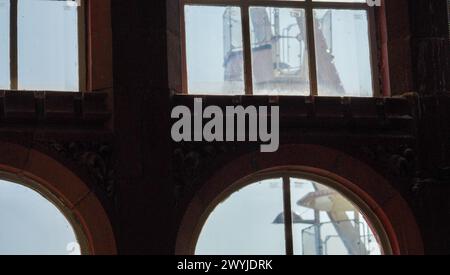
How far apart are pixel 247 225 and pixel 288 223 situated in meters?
0.43

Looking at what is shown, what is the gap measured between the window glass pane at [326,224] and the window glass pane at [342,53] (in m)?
1.17

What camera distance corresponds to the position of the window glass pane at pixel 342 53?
13117 millimetres

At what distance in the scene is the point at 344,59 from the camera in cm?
1323

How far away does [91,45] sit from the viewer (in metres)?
12.5

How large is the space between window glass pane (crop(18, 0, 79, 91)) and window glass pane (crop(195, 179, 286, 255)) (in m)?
2.05

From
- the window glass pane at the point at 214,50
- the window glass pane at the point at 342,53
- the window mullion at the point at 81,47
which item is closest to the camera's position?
the window mullion at the point at 81,47

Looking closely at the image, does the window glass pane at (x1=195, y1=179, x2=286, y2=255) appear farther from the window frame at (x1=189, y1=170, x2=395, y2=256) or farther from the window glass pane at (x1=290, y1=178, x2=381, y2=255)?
the window glass pane at (x1=290, y1=178, x2=381, y2=255)

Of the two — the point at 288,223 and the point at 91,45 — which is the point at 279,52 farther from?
the point at 91,45


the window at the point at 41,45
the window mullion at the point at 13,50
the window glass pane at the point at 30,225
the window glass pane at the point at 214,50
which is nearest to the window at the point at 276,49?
the window glass pane at the point at 214,50

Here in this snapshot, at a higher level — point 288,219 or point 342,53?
point 342,53

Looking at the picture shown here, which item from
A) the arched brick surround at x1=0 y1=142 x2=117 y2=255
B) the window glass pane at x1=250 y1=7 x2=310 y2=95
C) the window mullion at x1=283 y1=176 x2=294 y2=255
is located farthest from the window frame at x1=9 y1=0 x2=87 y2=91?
the window mullion at x1=283 y1=176 x2=294 y2=255

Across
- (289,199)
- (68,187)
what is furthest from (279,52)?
(68,187)

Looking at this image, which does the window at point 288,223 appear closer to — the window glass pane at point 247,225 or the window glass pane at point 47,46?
the window glass pane at point 247,225

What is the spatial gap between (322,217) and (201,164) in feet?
4.57
